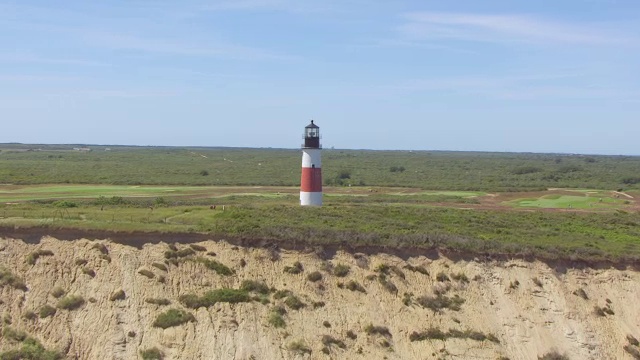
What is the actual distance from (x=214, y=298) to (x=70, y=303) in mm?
5507

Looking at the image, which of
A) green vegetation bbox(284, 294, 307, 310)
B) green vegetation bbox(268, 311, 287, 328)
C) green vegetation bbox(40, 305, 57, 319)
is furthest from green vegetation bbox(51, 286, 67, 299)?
green vegetation bbox(284, 294, 307, 310)

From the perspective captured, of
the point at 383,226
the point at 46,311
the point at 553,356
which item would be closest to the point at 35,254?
the point at 46,311

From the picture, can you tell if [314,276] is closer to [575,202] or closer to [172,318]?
[172,318]

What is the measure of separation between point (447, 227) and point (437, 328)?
8.66 metres

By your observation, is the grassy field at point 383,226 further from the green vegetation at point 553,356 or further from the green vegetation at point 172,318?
the green vegetation at point 553,356

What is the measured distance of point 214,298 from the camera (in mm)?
27875

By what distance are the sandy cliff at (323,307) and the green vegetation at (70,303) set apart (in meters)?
0.21

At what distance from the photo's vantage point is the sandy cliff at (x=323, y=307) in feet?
86.3

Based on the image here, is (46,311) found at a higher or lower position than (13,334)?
higher

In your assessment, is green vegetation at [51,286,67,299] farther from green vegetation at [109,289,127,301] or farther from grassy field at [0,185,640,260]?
grassy field at [0,185,640,260]

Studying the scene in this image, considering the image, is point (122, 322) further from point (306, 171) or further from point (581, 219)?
point (581, 219)

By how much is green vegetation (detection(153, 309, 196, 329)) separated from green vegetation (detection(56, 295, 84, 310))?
3.16 meters

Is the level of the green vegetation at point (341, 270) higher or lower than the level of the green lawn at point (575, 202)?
lower

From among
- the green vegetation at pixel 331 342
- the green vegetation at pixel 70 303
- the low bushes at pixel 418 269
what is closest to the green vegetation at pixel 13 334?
the green vegetation at pixel 70 303
